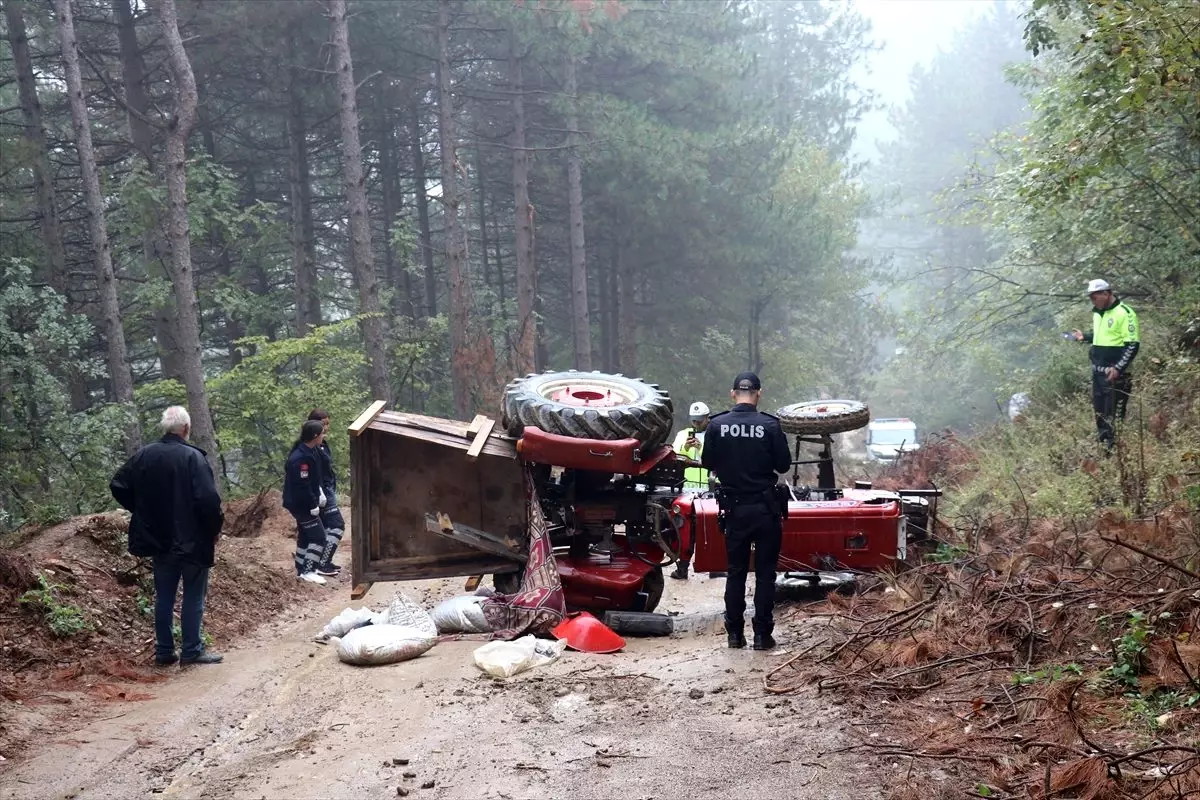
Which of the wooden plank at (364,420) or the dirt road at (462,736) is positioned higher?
the wooden plank at (364,420)

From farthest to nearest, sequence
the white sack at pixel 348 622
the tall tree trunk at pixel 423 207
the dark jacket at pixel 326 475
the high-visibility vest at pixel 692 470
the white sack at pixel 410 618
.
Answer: the tall tree trunk at pixel 423 207, the dark jacket at pixel 326 475, the high-visibility vest at pixel 692 470, the white sack at pixel 348 622, the white sack at pixel 410 618

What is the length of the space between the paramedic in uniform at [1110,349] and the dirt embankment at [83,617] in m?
8.83

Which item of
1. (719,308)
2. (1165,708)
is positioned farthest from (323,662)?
(719,308)

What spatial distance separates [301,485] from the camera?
449 inches

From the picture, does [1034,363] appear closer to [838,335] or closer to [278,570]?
[838,335]

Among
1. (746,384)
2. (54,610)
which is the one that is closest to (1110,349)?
(746,384)

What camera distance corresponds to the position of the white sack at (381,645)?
24.3 ft

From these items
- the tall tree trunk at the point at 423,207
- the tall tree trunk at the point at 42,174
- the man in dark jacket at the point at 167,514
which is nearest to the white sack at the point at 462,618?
the man in dark jacket at the point at 167,514

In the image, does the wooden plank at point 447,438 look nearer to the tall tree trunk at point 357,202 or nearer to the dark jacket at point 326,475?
the dark jacket at point 326,475

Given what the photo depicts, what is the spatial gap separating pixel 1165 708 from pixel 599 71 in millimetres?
29020

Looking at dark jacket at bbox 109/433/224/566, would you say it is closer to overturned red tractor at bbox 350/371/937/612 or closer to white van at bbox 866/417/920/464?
overturned red tractor at bbox 350/371/937/612

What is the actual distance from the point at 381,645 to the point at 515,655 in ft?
3.43

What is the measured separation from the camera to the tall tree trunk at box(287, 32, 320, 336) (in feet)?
80.5

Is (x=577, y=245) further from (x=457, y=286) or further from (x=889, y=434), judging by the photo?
(x=889, y=434)
